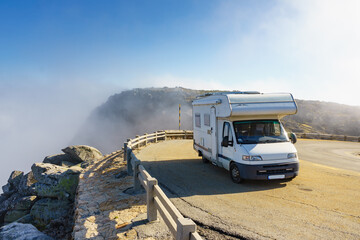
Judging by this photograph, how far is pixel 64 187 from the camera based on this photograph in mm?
11352

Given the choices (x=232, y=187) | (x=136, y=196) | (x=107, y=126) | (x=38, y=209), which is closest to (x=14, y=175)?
(x=38, y=209)

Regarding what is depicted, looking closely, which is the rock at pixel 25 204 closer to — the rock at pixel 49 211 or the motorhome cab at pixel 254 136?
the rock at pixel 49 211

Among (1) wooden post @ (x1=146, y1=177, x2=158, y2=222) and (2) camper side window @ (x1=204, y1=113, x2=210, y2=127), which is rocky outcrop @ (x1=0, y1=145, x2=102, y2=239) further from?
(2) camper side window @ (x1=204, y1=113, x2=210, y2=127)

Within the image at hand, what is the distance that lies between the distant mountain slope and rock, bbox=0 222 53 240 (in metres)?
36.5

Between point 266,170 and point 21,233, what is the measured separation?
7685mm

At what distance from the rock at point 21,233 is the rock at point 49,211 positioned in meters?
2.83

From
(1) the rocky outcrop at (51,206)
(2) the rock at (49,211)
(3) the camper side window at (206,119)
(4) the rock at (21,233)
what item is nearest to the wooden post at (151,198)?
(4) the rock at (21,233)

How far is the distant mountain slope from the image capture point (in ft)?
146

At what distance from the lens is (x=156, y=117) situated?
64.7 meters

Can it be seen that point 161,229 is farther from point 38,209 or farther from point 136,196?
point 38,209

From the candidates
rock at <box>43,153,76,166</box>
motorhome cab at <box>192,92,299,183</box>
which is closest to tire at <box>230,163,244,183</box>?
motorhome cab at <box>192,92,299,183</box>

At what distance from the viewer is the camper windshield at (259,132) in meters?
8.52

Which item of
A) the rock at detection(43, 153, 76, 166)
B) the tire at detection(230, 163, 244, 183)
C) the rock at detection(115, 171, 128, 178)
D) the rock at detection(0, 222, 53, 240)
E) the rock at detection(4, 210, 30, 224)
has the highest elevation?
the tire at detection(230, 163, 244, 183)

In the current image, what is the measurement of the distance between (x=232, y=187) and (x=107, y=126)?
3193 inches
